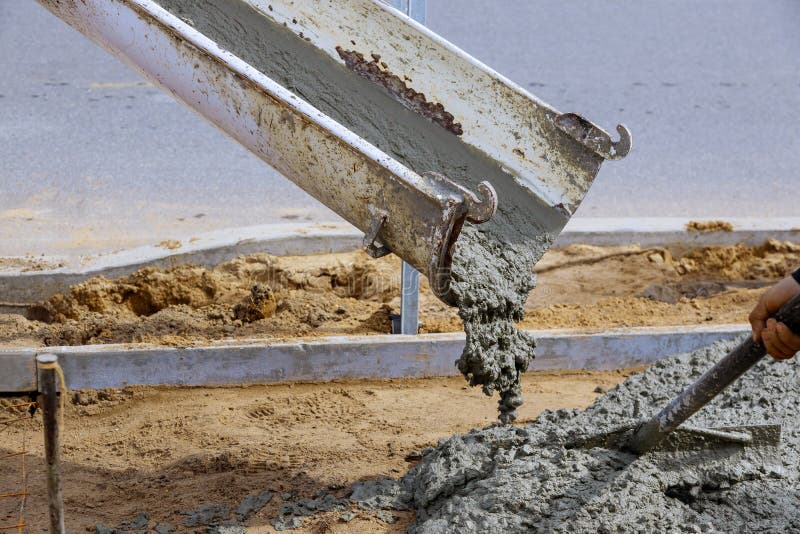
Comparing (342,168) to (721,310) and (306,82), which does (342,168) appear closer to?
(306,82)

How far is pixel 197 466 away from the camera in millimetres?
3910

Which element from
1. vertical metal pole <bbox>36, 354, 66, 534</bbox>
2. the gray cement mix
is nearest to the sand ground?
the gray cement mix

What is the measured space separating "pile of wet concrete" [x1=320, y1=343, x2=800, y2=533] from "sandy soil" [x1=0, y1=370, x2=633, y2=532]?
0.25m

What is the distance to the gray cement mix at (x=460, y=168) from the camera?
368 centimetres

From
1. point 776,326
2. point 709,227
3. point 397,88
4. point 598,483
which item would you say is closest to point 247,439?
point 598,483

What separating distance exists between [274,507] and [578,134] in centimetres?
203

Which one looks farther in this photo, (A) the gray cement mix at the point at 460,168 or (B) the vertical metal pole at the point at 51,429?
(A) the gray cement mix at the point at 460,168

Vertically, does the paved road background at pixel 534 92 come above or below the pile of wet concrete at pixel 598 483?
above

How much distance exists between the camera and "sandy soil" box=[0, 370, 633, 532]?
12.0 ft

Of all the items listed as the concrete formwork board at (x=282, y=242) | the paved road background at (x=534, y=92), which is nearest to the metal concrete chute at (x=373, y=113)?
the concrete formwork board at (x=282, y=242)

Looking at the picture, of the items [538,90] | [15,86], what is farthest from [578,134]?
[15,86]

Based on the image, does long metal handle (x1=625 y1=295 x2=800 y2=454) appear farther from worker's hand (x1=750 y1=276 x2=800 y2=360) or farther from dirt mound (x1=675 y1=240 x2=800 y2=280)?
dirt mound (x1=675 y1=240 x2=800 y2=280)

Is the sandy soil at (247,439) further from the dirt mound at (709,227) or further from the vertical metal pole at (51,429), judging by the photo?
the dirt mound at (709,227)

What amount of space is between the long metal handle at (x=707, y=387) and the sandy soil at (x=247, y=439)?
953 millimetres
